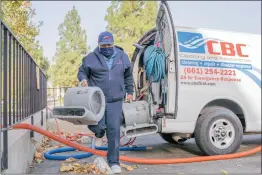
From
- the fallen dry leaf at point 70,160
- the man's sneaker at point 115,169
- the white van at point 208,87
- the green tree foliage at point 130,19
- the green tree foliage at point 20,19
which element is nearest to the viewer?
the man's sneaker at point 115,169

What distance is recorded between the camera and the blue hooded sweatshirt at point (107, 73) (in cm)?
442

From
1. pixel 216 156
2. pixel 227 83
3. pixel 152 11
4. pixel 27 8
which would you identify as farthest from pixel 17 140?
pixel 152 11

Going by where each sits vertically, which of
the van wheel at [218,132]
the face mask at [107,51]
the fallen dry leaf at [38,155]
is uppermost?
the face mask at [107,51]

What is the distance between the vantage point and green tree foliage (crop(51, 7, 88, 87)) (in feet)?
73.6

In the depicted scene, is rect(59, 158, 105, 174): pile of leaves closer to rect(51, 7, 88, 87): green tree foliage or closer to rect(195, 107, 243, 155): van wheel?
rect(195, 107, 243, 155): van wheel

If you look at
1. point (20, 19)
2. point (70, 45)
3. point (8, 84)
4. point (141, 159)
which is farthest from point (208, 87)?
point (70, 45)

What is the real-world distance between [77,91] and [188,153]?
9.21 feet

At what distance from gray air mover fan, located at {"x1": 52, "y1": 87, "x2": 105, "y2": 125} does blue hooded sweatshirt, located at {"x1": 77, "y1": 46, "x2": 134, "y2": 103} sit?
0.59 feet

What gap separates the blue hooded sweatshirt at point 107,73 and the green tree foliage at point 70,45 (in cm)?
1777

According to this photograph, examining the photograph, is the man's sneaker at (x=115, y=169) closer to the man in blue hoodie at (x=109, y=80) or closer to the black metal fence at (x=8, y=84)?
the man in blue hoodie at (x=109, y=80)

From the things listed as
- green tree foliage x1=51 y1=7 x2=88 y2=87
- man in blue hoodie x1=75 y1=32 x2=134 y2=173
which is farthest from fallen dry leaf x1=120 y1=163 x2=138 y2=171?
green tree foliage x1=51 y1=7 x2=88 y2=87

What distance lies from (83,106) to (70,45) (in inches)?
797

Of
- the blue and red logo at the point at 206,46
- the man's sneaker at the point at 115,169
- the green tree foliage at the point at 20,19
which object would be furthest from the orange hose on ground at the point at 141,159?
the green tree foliage at the point at 20,19

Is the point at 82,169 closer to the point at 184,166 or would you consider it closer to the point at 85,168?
the point at 85,168
